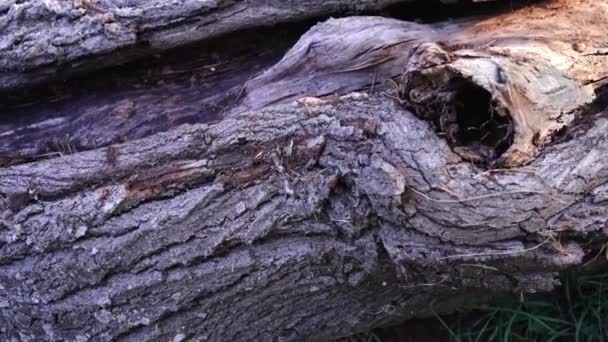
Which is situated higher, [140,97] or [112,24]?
[112,24]

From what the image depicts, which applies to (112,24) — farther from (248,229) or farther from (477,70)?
(477,70)

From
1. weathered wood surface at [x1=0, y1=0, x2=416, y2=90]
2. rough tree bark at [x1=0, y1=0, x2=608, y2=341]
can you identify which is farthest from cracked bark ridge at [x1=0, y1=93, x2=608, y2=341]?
weathered wood surface at [x1=0, y1=0, x2=416, y2=90]

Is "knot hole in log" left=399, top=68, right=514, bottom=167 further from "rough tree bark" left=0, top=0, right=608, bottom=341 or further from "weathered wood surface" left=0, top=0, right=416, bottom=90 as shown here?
"weathered wood surface" left=0, top=0, right=416, bottom=90

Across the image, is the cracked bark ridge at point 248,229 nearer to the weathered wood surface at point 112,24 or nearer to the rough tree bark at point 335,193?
the rough tree bark at point 335,193

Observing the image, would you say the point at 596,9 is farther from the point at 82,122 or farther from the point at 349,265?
the point at 82,122

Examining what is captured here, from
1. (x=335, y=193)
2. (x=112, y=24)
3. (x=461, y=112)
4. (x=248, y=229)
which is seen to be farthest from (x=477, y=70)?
(x=112, y=24)
